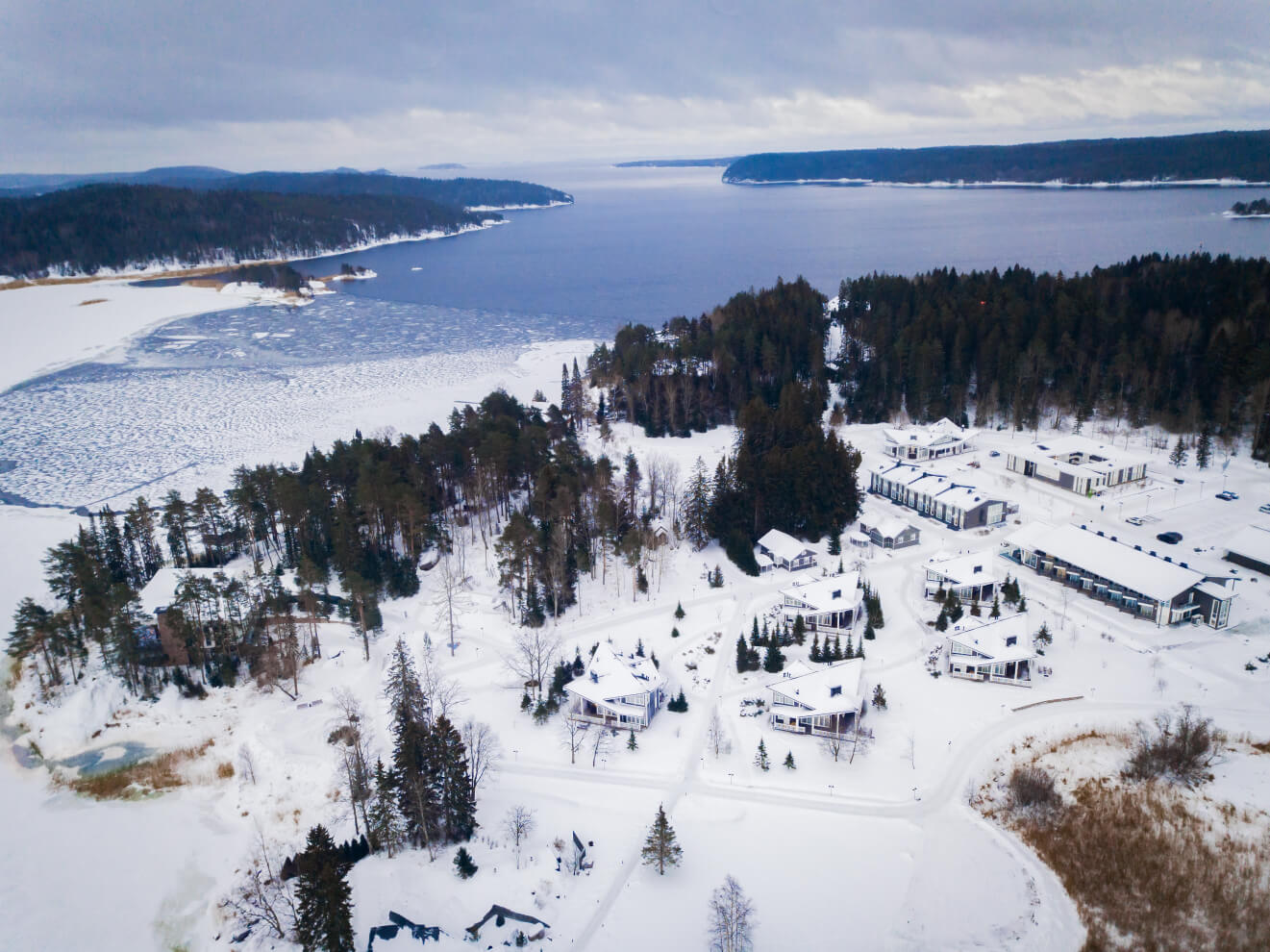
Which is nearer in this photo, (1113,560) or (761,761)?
(761,761)

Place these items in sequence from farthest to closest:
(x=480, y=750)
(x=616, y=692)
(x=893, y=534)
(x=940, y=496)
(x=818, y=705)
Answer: (x=940, y=496) → (x=893, y=534) → (x=616, y=692) → (x=818, y=705) → (x=480, y=750)

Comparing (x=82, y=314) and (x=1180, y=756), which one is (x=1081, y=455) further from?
(x=82, y=314)

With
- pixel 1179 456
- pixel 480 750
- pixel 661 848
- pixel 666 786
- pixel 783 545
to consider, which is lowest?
pixel 666 786

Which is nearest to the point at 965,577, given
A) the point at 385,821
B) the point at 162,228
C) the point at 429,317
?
the point at 385,821

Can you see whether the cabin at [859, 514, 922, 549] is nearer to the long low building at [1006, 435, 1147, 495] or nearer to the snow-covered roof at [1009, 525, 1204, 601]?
the snow-covered roof at [1009, 525, 1204, 601]

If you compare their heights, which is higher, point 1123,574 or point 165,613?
point 165,613

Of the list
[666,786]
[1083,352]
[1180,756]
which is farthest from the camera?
[1083,352]

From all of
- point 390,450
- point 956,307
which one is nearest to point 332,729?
point 390,450
